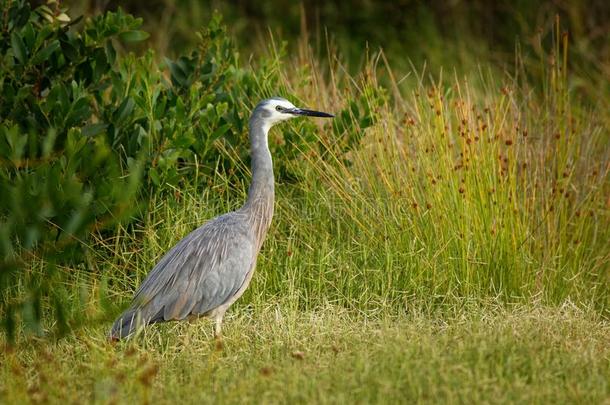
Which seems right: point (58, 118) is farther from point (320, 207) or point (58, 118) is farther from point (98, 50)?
point (320, 207)

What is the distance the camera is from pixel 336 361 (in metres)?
4.37

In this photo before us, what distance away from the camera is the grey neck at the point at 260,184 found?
532 cm

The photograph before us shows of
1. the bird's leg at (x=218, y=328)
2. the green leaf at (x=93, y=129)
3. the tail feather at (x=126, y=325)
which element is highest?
the green leaf at (x=93, y=129)

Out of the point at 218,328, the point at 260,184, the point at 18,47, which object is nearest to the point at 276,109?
the point at 260,184

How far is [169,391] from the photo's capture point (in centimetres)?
415

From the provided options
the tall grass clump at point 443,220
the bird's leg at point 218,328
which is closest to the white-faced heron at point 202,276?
the bird's leg at point 218,328

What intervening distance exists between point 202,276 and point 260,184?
0.64 m

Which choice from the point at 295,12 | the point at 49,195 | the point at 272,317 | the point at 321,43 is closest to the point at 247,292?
the point at 272,317

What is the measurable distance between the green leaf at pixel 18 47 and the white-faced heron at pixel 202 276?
1.48 metres

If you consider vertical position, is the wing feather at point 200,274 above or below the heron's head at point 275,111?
below

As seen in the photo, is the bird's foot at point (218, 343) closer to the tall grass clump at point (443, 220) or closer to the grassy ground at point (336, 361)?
the grassy ground at point (336, 361)

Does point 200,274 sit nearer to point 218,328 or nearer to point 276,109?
point 218,328

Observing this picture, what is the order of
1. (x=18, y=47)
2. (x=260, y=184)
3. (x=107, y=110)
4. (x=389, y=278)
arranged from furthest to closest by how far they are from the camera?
(x=107, y=110) → (x=18, y=47) → (x=389, y=278) → (x=260, y=184)

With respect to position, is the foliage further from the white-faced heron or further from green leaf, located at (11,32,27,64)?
the white-faced heron
